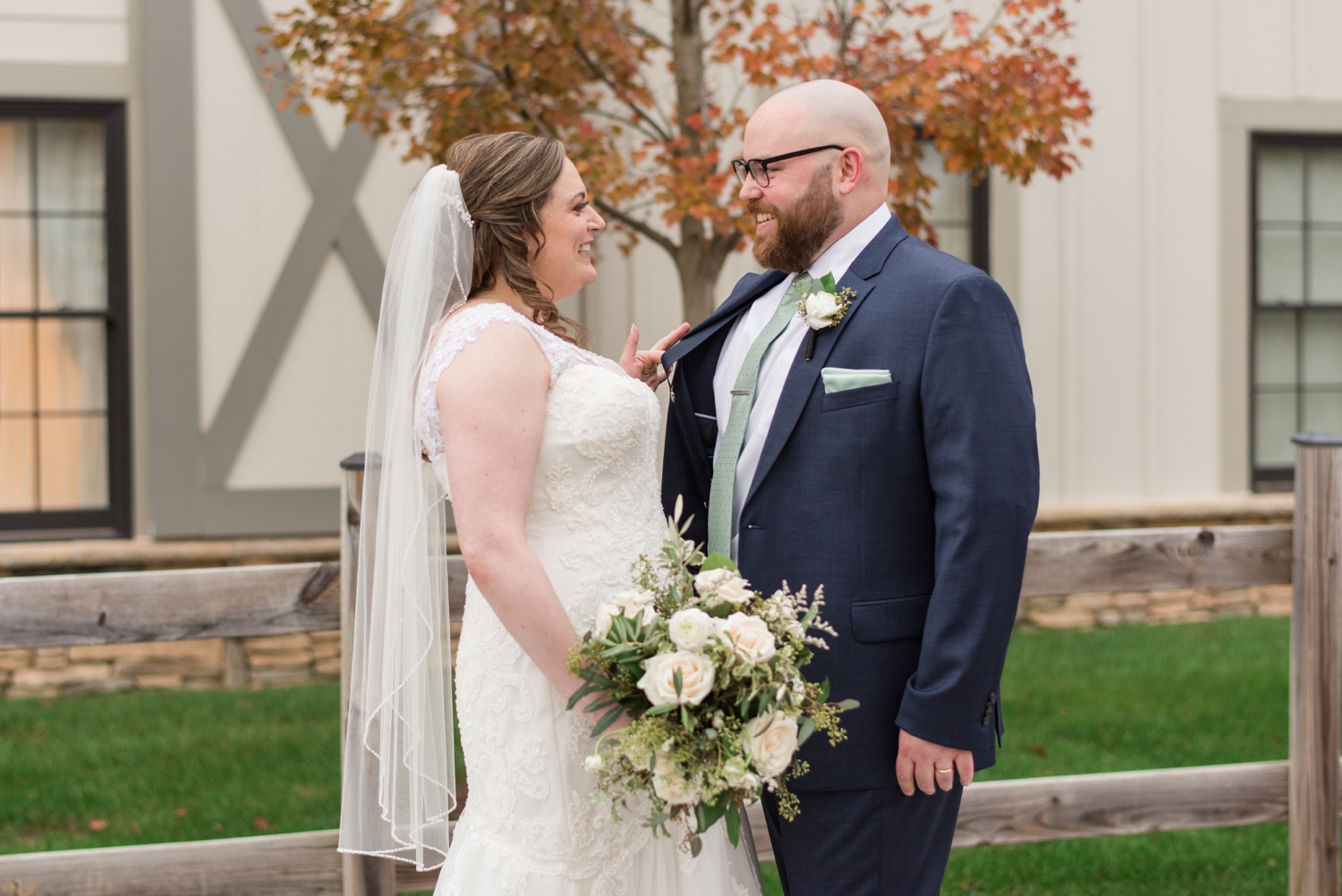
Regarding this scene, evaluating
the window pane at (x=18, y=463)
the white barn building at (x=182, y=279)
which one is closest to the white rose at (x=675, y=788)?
the white barn building at (x=182, y=279)

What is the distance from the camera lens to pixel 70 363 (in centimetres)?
720

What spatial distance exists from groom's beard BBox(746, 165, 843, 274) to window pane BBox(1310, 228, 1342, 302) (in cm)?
752

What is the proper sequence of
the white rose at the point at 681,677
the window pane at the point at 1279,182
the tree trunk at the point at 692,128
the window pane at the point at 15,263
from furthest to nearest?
1. the window pane at the point at 1279,182
2. the window pane at the point at 15,263
3. the tree trunk at the point at 692,128
4. the white rose at the point at 681,677

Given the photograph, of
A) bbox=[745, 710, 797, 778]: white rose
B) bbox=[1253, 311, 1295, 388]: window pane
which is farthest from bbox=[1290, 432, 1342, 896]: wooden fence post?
bbox=[1253, 311, 1295, 388]: window pane

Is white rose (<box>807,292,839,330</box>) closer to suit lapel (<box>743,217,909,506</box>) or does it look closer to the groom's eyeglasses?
suit lapel (<box>743,217,909,506</box>)

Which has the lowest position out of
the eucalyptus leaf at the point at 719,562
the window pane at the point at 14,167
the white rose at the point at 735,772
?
the white rose at the point at 735,772

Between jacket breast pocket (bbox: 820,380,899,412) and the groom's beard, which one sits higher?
the groom's beard

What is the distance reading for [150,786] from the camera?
5.20 metres

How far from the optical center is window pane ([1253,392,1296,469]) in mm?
8719

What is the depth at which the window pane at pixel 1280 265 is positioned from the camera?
8688 mm

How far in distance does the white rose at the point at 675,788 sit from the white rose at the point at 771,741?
4.8 inches

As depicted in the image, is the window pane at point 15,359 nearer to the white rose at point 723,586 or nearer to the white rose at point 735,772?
the white rose at point 723,586

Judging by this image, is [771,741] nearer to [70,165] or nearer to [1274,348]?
[70,165]

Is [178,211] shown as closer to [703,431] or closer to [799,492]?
[703,431]
